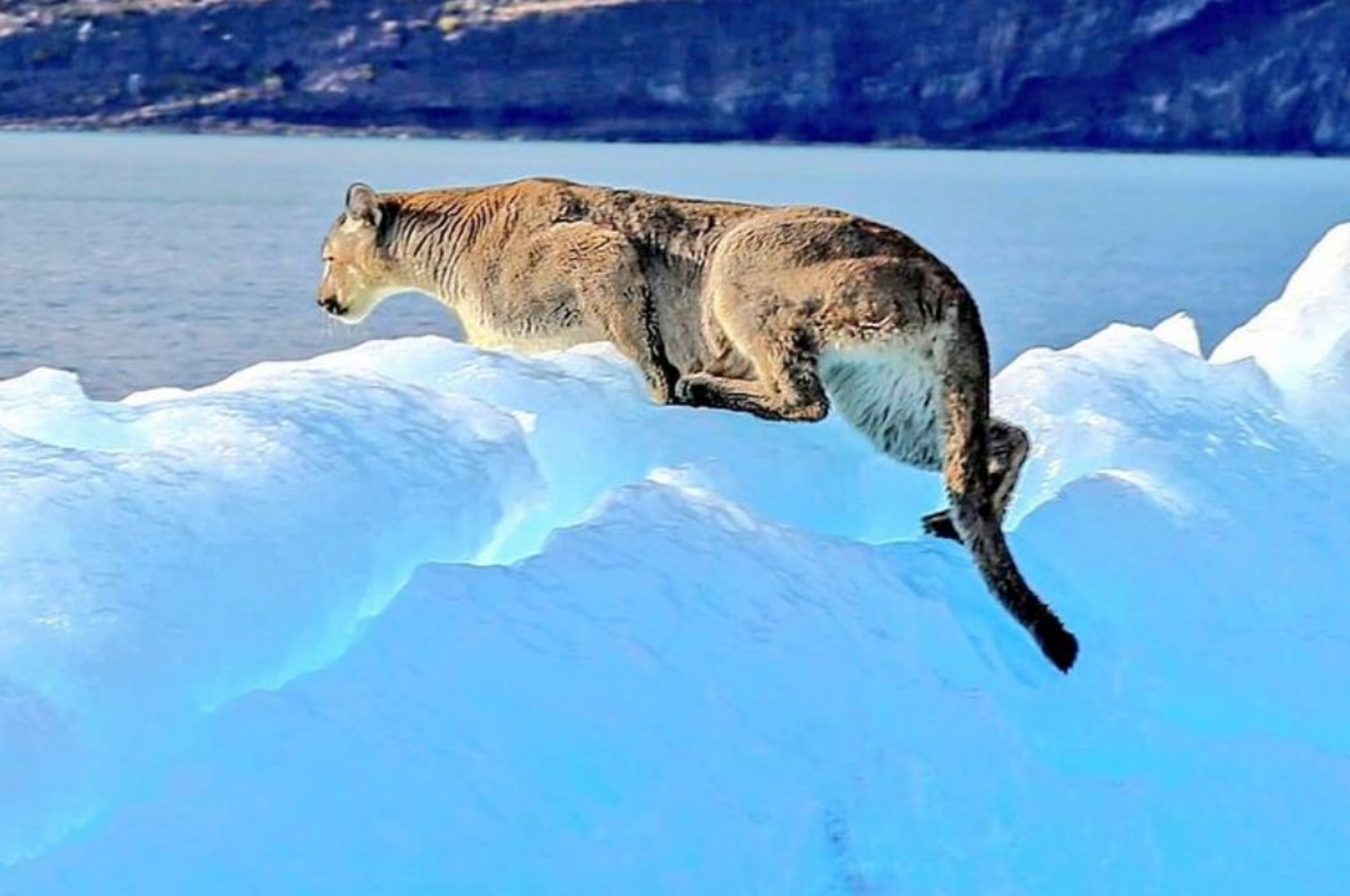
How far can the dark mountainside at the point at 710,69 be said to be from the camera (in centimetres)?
9725

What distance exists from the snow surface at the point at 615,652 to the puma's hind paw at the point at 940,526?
162 mm

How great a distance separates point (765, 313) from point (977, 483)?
1032 millimetres

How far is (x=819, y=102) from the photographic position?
10275 cm

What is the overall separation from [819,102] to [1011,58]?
28.9ft

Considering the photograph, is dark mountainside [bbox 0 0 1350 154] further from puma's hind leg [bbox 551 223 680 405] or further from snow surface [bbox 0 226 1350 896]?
snow surface [bbox 0 226 1350 896]

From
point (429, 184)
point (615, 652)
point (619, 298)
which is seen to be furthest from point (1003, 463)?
point (429, 184)

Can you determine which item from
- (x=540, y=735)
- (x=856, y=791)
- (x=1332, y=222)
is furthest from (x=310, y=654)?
(x=1332, y=222)

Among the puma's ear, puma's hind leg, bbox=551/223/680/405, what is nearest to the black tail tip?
puma's hind leg, bbox=551/223/680/405

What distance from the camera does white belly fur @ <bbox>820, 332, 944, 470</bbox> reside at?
24.3 feet

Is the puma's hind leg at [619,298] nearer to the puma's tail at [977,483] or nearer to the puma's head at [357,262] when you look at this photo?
the puma's tail at [977,483]

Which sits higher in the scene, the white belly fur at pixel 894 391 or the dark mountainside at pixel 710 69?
the white belly fur at pixel 894 391

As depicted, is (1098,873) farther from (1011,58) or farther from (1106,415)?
(1011,58)

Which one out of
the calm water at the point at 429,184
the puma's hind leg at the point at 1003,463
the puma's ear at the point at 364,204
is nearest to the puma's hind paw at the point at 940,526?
the puma's hind leg at the point at 1003,463

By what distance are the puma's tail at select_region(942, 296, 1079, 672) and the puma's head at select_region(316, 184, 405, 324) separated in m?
3.16
